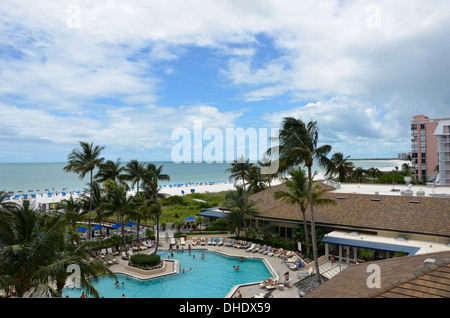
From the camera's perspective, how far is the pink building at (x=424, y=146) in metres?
80.0

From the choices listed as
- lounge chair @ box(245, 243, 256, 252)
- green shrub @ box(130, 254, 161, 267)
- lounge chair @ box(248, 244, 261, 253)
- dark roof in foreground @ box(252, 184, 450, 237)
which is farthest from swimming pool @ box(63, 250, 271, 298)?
dark roof in foreground @ box(252, 184, 450, 237)

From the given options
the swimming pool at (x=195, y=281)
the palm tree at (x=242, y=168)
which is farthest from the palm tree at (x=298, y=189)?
the palm tree at (x=242, y=168)

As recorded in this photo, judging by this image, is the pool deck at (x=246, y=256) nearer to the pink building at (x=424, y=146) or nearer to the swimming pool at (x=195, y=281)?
the swimming pool at (x=195, y=281)

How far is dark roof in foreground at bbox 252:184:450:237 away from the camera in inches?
873

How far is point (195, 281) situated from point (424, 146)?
85.3 m

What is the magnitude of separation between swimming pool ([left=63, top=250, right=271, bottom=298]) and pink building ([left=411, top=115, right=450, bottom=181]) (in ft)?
247

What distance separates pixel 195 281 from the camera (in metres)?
21.7

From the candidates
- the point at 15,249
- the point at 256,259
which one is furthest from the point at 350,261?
the point at 15,249

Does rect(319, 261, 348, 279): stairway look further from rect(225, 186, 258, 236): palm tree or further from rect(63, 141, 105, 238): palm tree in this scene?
rect(63, 141, 105, 238): palm tree

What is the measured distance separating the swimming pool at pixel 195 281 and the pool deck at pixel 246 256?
22.4 inches
